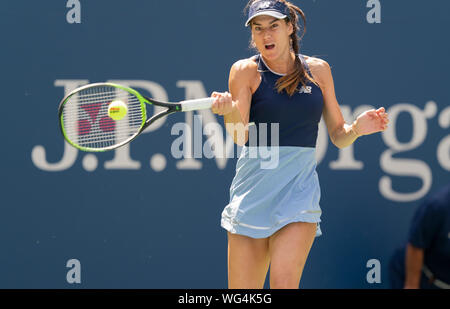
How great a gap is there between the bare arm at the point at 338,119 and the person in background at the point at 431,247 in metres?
0.86

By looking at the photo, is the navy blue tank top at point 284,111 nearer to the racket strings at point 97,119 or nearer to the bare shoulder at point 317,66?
the bare shoulder at point 317,66

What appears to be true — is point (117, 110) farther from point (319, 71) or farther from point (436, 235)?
point (436, 235)

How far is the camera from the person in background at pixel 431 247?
3736 millimetres

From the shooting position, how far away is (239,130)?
3.01 metres

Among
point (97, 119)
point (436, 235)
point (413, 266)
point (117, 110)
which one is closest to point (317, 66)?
point (117, 110)

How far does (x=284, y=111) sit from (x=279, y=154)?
0.60 ft

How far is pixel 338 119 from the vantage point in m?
3.21

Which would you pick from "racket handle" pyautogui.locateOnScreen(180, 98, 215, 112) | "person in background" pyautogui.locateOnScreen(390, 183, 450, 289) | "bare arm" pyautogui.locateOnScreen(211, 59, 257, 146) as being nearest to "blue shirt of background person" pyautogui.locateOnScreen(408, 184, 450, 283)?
"person in background" pyautogui.locateOnScreen(390, 183, 450, 289)

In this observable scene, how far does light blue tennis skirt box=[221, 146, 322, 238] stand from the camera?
3.00 m

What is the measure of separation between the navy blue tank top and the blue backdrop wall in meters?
→ 0.97

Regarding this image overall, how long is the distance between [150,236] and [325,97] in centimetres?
144

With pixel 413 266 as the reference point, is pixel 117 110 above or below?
above

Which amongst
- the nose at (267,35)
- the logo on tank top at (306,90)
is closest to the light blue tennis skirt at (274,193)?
the logo on tank top at (306,90)

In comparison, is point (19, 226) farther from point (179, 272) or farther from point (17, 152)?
point (179, 272)
